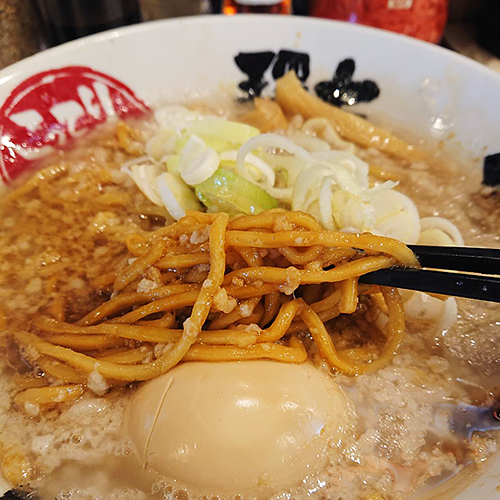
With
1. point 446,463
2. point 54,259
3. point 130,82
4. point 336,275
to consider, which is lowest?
point 446,463

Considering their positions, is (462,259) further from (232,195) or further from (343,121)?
(343,121)

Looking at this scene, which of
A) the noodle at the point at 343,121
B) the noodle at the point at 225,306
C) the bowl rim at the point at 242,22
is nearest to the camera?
the noodle at the point at 225,306

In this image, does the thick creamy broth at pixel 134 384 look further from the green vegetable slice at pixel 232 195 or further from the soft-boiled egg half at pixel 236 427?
the green vegetable slice at pixel 232 195

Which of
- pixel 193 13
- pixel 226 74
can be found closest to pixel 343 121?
pixel 226 74

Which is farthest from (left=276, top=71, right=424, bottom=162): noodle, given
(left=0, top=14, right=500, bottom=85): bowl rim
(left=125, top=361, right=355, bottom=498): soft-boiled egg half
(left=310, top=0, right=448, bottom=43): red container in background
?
(left=125, top=361, right=355, bottom=498): soft-boiled egg half

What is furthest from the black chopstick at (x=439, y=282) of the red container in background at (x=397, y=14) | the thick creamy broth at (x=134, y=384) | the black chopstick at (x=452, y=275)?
the red container in background at (x=397, y=14)

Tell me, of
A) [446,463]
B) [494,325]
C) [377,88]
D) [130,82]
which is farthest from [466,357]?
[130,82]

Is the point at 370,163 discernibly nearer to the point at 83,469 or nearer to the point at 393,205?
the point at 393,205

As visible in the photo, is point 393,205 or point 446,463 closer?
point 446,463

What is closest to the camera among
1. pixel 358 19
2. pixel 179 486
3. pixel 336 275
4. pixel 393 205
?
pixel 179 486
